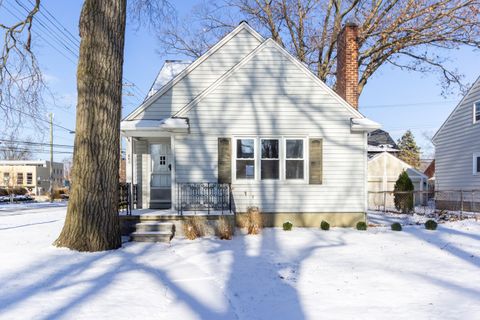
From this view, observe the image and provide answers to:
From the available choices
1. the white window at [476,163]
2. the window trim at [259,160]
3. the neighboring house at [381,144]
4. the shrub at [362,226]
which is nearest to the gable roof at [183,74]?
the window trim at [259,160]

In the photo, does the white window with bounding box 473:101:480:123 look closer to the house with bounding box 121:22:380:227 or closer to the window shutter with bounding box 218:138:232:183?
the house with bounding box 121:22:380:227

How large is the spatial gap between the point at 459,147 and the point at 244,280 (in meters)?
17.8

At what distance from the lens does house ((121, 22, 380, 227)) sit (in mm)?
9828

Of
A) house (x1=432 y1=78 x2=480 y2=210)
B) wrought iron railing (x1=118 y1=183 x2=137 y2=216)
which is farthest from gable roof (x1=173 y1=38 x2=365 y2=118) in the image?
house (x1=432 y1=78 x2=480 y2=210)

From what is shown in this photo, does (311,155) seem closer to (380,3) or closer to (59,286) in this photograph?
(59,286)

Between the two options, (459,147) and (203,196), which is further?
(459,147)

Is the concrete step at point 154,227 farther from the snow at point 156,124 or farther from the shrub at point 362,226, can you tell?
the shrub at point 362,226

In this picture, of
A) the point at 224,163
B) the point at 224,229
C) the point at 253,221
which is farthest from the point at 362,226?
the point at 224,163

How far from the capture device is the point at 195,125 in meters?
9.84

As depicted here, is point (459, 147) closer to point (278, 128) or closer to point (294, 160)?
point (294, 160)

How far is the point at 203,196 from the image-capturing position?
9820mm

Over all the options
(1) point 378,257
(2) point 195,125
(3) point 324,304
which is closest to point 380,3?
(2) point 195,125

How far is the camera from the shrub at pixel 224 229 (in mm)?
8148

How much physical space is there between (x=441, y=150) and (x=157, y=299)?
20.7m
